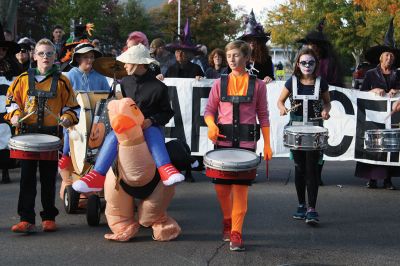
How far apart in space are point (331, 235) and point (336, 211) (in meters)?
1.27

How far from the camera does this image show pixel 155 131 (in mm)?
6738

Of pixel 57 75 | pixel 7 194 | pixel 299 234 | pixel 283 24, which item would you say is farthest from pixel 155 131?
pixel 283 24

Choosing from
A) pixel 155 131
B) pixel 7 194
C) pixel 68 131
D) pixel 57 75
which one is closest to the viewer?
pixel 155 131

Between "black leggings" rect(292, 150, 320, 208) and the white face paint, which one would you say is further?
the white face paint

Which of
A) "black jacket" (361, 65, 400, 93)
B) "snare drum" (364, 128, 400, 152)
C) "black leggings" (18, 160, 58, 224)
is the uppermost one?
"black jacket" (361, 65, 400, 93)

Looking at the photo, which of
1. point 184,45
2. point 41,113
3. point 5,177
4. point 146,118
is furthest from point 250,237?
point 184,45

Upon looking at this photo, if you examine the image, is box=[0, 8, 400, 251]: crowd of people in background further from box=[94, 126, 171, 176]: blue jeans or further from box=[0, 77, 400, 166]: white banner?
box=[0, 77, 400, 166]: white banner

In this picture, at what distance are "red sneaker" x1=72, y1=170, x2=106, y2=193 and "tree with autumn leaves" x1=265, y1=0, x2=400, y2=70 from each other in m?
33.2

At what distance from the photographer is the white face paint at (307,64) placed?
7805 millimetres

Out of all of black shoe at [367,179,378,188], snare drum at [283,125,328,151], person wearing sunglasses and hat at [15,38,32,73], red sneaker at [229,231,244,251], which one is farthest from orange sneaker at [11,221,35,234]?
person wearing sunglasses and hat at [15,38,32,73]

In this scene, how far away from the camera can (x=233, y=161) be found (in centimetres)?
639

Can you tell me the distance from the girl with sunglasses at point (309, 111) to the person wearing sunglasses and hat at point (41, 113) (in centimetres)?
239

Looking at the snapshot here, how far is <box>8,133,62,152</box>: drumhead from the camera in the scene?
6820 mm

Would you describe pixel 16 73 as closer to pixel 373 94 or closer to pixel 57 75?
pixel 57 75
